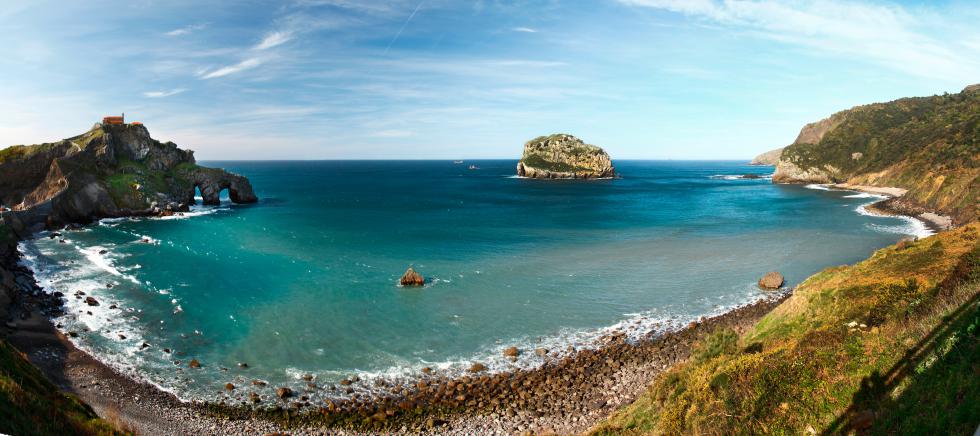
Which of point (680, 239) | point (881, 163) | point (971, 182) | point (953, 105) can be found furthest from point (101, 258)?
point (953, 105)

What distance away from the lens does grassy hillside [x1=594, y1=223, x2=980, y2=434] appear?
11219 mm

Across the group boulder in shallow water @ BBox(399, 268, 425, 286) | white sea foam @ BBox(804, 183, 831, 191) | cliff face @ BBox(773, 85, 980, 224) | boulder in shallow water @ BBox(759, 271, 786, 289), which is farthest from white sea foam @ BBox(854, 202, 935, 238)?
white sea foam @ BBox(804, 183, 831, 191)

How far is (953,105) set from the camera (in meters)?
145

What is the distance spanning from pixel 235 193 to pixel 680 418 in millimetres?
115468

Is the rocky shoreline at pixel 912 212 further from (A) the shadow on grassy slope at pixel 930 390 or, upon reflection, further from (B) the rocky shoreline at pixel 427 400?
(A) the shadow on grassy slope at pixel 930 390

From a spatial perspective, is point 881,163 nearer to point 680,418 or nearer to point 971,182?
point 971,182

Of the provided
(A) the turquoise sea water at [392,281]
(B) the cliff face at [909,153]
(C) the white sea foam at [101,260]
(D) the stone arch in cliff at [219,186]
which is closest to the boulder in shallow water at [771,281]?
(A) the turquoise sea water at [392,281]

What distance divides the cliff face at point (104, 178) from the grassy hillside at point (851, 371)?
8717 cm

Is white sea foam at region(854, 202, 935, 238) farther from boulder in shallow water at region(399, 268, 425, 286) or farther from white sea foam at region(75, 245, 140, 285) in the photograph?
white sea foam at region(75, 245, 140, 285)

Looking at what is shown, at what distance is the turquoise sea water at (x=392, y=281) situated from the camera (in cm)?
2933

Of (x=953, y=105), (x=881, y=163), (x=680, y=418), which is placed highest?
(x=953, y=105)

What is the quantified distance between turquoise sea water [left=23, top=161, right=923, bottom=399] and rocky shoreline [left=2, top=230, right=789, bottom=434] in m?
1.46

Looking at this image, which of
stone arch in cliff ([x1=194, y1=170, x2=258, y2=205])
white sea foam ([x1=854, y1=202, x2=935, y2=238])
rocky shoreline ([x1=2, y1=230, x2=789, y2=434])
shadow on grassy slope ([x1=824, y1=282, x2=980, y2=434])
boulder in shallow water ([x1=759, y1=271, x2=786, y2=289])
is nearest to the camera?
shadow on grassy slope ([x1=824, y1=282, x2=980, y2=434])

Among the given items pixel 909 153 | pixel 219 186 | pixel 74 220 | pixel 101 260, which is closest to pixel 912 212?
pixel 909 153
